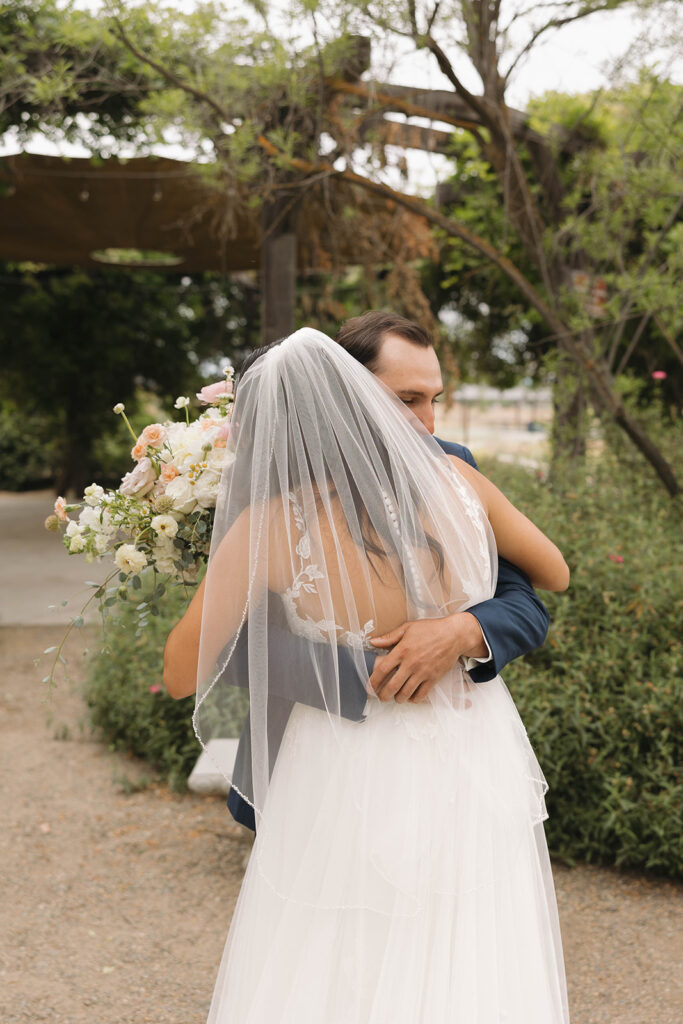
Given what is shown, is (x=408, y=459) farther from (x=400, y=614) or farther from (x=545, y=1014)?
(x=545, y=1014)

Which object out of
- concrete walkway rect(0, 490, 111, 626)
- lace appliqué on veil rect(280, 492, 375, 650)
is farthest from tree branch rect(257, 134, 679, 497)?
lace appliqué on veil rect(280, 492, 375, 650)

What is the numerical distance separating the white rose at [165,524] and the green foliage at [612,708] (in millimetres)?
2252

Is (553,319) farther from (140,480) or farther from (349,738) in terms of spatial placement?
(349,738)

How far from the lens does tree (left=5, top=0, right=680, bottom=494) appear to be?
4.73m

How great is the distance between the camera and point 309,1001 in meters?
1.55

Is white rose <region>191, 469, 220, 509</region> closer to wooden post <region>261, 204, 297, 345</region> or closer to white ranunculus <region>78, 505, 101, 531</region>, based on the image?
white ranunculus <region>78, 505, 101, 531</region>

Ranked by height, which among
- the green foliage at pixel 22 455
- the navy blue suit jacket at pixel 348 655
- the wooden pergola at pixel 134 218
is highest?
the wooden pergola at pixel 134 218

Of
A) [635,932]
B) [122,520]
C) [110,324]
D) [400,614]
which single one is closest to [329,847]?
[400,614]

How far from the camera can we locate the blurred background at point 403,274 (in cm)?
361

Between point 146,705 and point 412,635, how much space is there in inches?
135

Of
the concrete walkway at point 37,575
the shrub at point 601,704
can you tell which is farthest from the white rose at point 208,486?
the concrete walkway at point 37,575

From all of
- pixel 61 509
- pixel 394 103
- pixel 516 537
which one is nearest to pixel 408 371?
pixel 516 537

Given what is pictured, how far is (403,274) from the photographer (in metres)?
7.11

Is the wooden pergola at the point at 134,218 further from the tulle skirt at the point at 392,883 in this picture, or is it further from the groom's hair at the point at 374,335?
the tulle skirt at the point at 392,883
